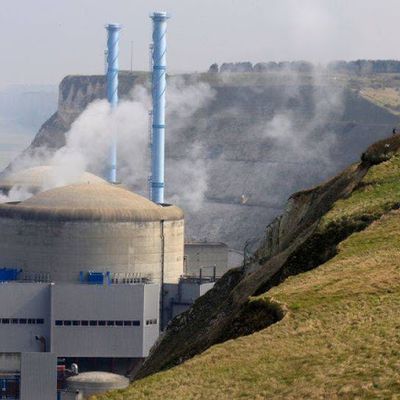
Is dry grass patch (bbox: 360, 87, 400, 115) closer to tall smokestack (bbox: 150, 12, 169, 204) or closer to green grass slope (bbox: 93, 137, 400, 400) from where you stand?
tall smokestack (bbox: 150, 12, 169, 204)

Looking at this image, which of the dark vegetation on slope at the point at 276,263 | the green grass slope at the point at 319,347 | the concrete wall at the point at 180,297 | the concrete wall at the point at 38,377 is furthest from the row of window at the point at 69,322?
the green grass slope at the point at 319,347

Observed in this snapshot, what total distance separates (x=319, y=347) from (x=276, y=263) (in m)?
9.02

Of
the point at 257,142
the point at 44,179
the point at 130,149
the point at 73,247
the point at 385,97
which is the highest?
the point at 44,179

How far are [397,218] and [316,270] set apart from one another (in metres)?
3.02

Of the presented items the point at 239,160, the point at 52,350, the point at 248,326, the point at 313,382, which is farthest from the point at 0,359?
the point at 239,160

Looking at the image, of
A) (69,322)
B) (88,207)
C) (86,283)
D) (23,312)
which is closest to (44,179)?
(88,207)

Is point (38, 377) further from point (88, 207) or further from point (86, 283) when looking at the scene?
point (88, 207)

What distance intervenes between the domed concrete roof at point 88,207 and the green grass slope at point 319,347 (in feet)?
160

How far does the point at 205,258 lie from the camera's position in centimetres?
8188

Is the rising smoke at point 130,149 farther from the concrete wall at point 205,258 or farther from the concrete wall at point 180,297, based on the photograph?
the concrete wall at point 180,297

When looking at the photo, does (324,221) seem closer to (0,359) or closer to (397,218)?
(397,218)

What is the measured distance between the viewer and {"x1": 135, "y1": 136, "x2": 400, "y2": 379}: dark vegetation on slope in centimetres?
2323

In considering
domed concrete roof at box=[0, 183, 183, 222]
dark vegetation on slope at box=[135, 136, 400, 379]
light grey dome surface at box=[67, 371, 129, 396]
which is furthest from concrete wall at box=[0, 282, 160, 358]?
dark vegetation on slope at box=[135, 136, 400, 379]

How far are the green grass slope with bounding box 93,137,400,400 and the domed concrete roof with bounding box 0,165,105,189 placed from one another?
6720cm
